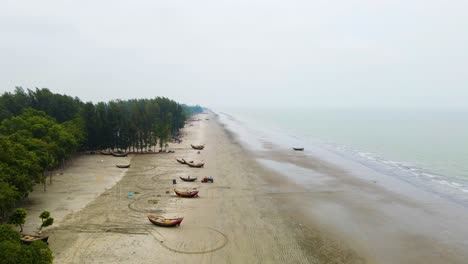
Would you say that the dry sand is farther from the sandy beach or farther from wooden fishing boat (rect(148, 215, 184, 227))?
wooden fishing boat (rect(148, 215, 184, 227))

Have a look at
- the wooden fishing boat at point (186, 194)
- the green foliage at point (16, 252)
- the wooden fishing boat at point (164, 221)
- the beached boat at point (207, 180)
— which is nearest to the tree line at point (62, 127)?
the wooden fishing boat at point (164, 221)

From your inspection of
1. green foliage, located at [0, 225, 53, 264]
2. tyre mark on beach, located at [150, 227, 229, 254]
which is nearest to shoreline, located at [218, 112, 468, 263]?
tyre mark on beach, located at [150, 227, 229, 254]

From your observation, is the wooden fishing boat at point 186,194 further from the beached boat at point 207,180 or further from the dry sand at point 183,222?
the beached boat at point 207,180

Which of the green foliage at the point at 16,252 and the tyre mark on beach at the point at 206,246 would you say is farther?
the tyre mark on beach at the point at 206,246

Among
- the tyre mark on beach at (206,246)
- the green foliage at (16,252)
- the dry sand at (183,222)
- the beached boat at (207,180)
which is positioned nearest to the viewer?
the green foliage at (16,252)

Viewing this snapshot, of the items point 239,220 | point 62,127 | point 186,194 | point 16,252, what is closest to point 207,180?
point 186,194

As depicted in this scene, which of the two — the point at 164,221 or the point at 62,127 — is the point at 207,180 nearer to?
the point at 164,221

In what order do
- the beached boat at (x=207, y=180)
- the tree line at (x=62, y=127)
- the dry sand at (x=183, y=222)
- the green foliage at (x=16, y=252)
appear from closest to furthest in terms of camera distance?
the green foliage at (x=16, y=252)
the dry sand at (x=183, y=222)
the tree line at (x=62, y=127)
the beached boat at (x=207, y=180)
